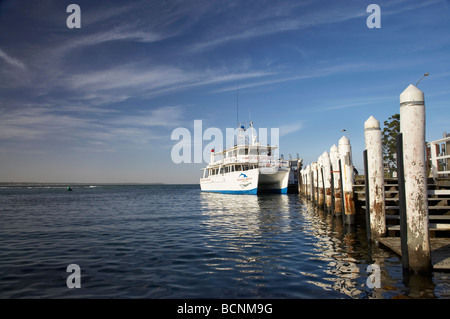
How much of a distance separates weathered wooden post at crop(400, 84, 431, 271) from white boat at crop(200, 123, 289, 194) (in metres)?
28.5

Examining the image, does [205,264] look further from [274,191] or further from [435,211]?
[274,191]

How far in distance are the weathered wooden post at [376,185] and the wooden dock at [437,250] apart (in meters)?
0.39

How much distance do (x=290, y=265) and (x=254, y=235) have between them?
4.26 metres

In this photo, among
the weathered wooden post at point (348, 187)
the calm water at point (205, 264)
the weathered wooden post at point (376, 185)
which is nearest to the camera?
the calm water at point (205, 264)

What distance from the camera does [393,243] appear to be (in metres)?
7.39

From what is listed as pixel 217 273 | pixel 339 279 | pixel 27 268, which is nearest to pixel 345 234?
pixel 339 279

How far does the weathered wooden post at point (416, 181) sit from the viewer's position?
5.65 metres

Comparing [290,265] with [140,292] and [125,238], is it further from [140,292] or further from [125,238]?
[125,238]

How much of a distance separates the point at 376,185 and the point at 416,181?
105 inches

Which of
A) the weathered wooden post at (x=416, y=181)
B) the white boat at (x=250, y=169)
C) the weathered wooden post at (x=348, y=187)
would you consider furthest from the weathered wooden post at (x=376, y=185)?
the white boat at (x=250, y=169)

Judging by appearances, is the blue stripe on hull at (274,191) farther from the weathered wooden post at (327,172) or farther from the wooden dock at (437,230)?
the wooden dock at (437,230)

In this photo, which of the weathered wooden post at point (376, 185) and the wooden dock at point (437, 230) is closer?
the wooden dock at point (437, 230)

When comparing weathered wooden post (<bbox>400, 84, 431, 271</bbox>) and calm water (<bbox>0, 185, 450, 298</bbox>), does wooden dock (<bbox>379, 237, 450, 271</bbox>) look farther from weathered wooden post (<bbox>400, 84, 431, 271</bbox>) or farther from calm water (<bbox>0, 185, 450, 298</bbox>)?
weathered wooden post (<bbox>400, 84, 431, 271</bbox>)

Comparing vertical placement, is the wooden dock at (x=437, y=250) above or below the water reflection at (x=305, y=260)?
above
